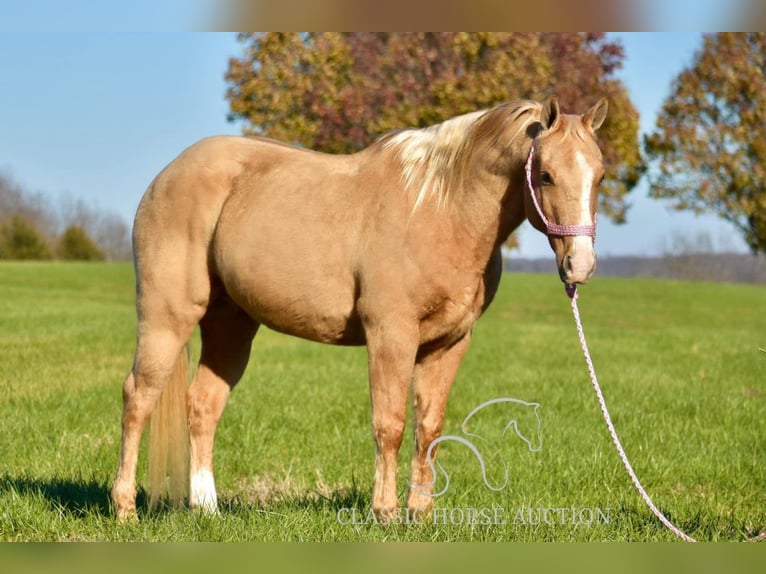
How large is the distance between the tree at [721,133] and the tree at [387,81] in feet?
25.6

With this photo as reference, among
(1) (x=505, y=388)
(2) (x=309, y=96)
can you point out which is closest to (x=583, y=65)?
(2) (x=309, y=96)

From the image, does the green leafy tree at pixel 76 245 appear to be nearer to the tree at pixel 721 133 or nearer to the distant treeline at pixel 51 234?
the distant treeline at pixel 51 234

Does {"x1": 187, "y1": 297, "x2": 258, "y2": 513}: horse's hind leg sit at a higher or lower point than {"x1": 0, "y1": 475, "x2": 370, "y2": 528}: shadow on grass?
higher

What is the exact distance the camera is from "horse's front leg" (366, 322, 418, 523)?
14.0 feet

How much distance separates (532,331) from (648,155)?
15071mm

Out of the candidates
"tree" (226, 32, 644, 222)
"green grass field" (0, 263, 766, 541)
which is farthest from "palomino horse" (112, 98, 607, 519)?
"tree" (226, 32, 644, 222)

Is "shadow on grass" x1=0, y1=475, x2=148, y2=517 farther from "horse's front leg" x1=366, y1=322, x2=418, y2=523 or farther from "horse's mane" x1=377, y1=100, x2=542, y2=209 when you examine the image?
"horse's mane" x1=377, y1=100, x2=542, y2=209

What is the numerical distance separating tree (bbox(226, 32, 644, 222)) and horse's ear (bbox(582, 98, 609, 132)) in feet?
50.3

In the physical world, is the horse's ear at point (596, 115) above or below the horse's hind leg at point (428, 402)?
above

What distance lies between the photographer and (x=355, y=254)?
14.8 ft

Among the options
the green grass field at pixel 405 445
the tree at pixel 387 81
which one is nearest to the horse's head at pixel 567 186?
the green grass field at pixel 405 445

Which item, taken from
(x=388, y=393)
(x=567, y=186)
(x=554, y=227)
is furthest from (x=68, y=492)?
(x=567, y=186)

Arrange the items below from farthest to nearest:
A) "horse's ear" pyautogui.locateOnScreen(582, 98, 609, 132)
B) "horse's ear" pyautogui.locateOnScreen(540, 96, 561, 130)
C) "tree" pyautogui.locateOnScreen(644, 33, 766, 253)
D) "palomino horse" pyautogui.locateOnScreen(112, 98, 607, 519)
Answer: "tree" pyautogui.locateOnScreen(644, 33, 766, 253), "palomino horse" pyautogui.locateOnScreen(112, 98, 607, 519), "horse's ear" pyautogui.locateOnScreen(582, 98, 609, 132), "horse's ear" pyautogui.locateOnScreen(540, 96, 561, 130)

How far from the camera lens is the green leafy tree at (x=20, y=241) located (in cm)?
3388
